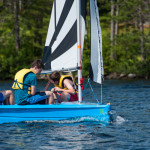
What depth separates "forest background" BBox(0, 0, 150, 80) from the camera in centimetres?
3972

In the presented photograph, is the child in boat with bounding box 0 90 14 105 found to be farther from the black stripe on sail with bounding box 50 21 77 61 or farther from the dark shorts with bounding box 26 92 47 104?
the black stripe on sail with bounding box 50 21 77 61

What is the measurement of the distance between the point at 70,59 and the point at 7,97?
83.5 inches

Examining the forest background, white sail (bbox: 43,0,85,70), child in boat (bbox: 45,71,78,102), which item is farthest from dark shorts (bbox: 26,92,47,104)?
the forest background

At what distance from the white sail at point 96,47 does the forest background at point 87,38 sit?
28.9 m

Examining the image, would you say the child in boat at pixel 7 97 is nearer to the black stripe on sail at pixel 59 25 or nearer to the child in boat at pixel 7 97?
the child in boat at pixel 7 97

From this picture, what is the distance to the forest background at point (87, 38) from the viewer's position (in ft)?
130

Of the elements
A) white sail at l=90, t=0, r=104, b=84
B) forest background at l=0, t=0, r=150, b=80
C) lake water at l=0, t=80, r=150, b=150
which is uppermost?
forest background at l=0, t=0, r=150, b=80

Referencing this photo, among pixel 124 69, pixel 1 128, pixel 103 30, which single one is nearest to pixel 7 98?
pixel 1 128

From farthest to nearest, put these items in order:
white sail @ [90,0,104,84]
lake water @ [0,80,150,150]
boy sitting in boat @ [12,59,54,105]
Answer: white sail @ [90,0,104,84], boy sitting in boat @ [12,59,54,105], lake water @ [0,80,150,150]

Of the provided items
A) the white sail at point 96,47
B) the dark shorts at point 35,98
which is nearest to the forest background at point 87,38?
the white sail at point 96,47

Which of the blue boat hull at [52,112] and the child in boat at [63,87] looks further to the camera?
the child in boat at [63,87]

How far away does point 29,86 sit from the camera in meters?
10.3

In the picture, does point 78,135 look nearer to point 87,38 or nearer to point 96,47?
point 96,47

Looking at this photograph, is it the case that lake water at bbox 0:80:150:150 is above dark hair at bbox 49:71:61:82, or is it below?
below
